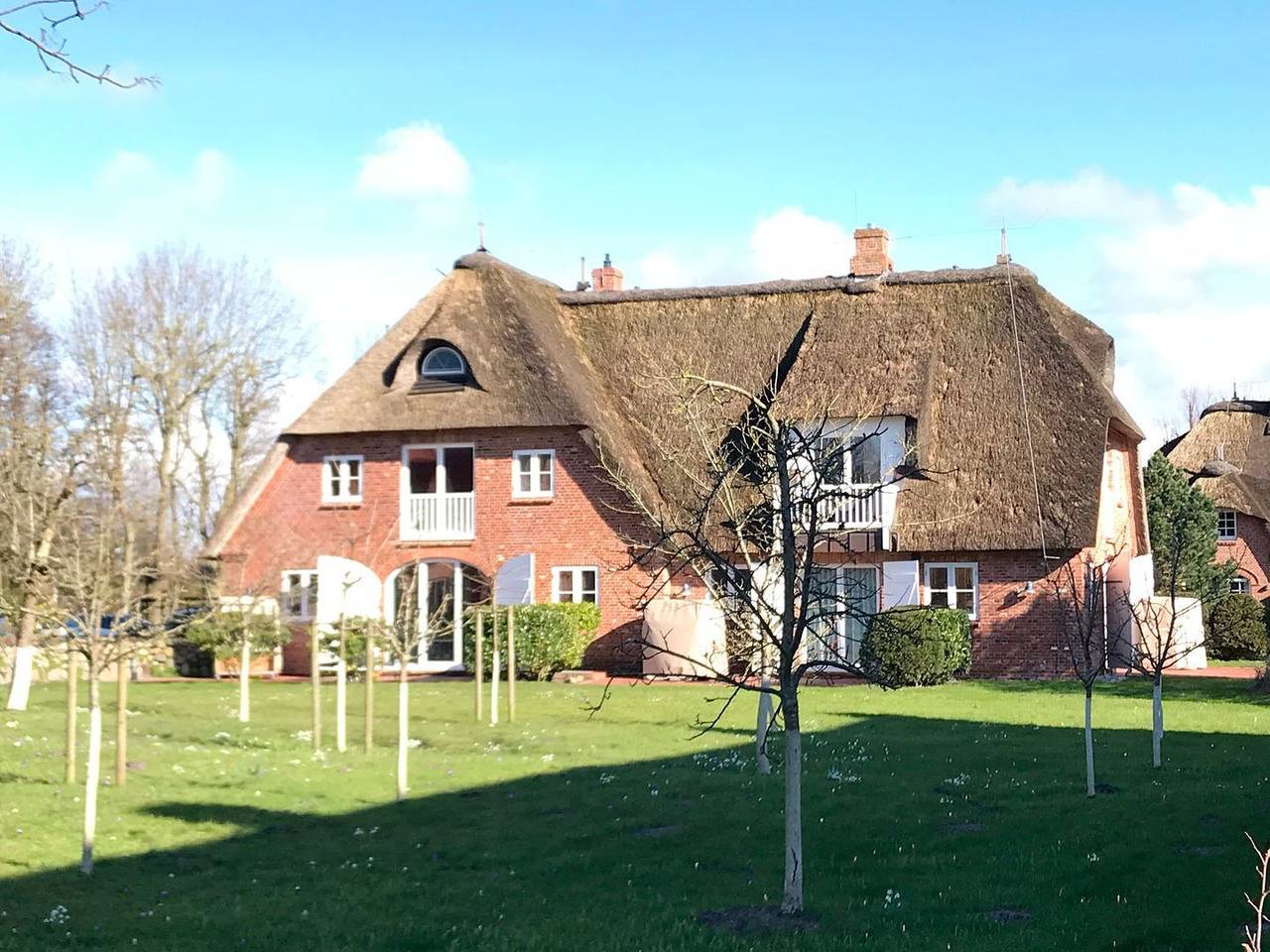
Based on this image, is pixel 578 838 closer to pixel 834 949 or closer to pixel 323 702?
pixel 834 949

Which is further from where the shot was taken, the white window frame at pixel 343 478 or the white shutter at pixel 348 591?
the white window frame at pixel 343 478

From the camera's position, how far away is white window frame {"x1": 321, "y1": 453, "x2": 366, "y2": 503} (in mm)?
32531

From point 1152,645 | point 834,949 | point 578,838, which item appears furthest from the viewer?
point 1152,645

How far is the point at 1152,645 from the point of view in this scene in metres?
29.3

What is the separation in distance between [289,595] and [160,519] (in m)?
15.7

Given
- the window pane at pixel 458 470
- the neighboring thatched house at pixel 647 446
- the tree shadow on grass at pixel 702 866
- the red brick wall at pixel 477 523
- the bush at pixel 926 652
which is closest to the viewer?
the tree shadow on grass at pixel 702 866

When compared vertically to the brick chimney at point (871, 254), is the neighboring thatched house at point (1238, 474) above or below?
below

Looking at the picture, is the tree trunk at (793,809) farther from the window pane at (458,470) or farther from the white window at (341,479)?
the window pane at (458,470)

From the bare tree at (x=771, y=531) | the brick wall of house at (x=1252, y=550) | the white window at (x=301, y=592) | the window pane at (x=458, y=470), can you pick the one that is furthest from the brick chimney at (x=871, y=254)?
the brick wall of house at (x=1252, y=550)

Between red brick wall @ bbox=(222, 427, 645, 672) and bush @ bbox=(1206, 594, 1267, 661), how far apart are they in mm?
17177

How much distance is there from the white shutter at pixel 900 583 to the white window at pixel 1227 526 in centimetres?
2168

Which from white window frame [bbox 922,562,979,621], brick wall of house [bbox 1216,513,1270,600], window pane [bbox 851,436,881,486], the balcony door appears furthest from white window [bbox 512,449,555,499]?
brick wall of house [bbox 1216,513,1270,600]

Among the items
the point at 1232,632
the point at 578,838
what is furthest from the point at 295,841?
the point at 1232,632

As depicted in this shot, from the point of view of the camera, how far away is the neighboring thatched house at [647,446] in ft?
96.0
